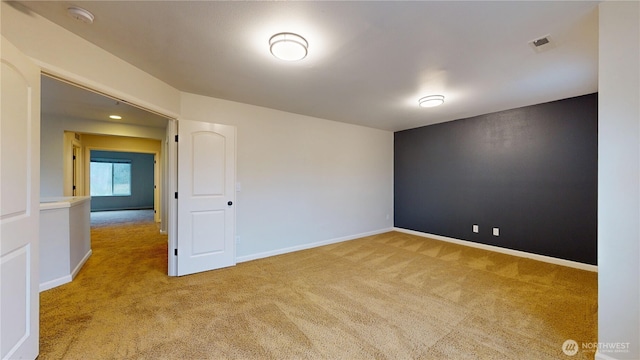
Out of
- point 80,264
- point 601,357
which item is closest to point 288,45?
point 601,357

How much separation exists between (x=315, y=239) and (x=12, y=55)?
162 inches

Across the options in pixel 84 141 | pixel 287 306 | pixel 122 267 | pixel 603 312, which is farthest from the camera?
pixel 84 141

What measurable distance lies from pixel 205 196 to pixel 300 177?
1650 millimetres

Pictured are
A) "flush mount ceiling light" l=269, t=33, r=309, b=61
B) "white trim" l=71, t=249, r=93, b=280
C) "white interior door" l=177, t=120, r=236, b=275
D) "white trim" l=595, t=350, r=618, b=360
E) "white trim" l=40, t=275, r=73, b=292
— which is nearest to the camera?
"white trim" l=595, t=350, r=618, b=360

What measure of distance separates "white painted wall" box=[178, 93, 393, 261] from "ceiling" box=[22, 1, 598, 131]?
0.56 meters

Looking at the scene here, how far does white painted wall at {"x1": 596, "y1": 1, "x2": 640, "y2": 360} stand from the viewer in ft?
5.01

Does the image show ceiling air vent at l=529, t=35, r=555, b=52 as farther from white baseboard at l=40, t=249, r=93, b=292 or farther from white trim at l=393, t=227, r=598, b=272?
white baseboard at l=40, t=249, r=93, b=292

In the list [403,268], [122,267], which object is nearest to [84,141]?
[122,267]

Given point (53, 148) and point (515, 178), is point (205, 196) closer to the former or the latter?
point (53, 148)

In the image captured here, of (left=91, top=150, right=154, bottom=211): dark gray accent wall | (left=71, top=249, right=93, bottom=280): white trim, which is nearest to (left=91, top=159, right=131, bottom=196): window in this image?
(left=91, top=150, right=154, bottom=211): dark gray accent wall

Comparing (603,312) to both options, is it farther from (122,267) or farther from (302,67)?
(122,267)

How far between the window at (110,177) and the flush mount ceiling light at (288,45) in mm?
10915

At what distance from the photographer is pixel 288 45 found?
2.05 m

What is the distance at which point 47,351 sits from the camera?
5.96 feet
